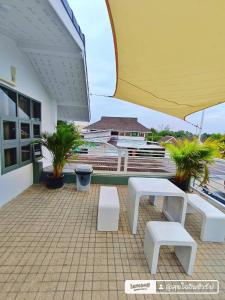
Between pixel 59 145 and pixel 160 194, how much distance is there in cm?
269

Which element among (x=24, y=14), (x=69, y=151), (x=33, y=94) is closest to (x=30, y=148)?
(x=69, y=151)

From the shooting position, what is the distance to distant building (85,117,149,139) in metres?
22.4

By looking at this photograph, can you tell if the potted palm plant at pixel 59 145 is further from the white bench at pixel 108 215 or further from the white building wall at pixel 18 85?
the white bench at pixel 108 215

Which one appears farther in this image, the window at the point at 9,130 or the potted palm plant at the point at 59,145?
the potted palm plant at the point at 59,145

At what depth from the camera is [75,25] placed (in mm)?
3170

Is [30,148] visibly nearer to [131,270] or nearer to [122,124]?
[131,270]

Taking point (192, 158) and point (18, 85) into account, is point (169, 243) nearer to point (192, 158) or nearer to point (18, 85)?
point (192, 158)

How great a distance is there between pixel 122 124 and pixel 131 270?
2243 centimetres

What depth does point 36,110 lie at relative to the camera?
5.11m

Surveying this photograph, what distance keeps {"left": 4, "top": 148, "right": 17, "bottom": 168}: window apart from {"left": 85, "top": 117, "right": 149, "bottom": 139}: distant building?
1757cm

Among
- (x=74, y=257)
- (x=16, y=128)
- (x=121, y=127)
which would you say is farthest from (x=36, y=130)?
(x=121, y=127)

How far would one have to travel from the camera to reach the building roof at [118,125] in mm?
22764

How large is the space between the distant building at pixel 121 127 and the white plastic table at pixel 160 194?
59.8 feet

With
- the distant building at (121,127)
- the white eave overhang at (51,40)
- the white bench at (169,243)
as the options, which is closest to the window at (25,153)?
the white eave overhang at (51,40)
